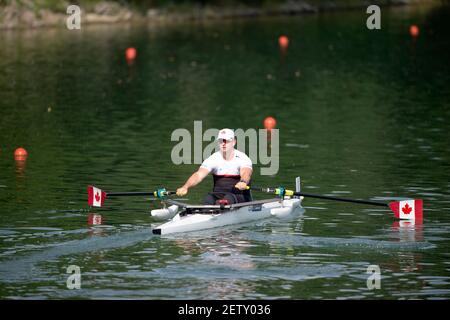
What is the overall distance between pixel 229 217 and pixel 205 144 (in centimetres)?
1453

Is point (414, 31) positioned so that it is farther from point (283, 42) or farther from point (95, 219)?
point (95, 219)

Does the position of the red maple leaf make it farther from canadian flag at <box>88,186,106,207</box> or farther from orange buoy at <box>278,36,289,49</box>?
orange buoy at <box>278,36,289,49</box>

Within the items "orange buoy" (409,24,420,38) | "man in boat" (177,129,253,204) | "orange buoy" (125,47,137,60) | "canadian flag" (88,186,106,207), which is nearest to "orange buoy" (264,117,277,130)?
"canadian flag" (88,186,106,207)

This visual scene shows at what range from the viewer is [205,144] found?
4709cm

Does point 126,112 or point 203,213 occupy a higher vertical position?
point 126,112

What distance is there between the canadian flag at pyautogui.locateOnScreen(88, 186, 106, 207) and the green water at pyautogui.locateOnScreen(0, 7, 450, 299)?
288 millimetres

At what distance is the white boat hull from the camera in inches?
1239

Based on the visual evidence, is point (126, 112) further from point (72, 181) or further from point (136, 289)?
point (136, 289)

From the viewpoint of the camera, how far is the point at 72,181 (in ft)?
129

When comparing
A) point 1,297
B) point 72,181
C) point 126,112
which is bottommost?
point 1,297

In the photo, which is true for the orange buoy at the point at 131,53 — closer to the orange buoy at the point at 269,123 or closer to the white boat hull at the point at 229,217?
the orange buoy at the point at 269,123

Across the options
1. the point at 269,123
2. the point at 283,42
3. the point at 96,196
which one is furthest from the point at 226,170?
the point at 283,42

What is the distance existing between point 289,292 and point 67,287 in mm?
4731

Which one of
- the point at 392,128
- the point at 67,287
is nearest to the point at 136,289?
the point at 67,287
